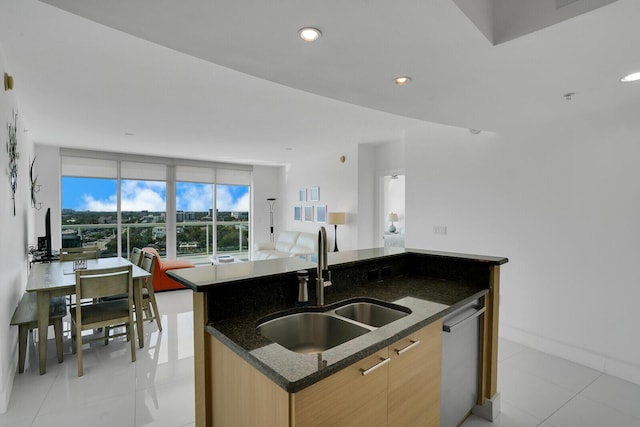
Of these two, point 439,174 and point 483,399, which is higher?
point 439,174

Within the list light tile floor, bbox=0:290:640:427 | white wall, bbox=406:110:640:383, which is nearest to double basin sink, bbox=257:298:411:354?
light tile floor, bbox=0:290:640:427

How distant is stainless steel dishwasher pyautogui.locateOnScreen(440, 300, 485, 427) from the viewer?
1.82 metres

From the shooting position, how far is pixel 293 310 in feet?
5.51

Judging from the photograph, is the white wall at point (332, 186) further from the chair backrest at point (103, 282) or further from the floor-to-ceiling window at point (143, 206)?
the chair backrest at point (103, 282)

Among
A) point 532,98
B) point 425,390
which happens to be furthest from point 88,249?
point 532,98

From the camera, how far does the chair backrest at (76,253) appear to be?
14.1ft

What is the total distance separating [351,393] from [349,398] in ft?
0.06

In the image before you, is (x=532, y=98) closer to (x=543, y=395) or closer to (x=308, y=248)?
(x=543, y=395)

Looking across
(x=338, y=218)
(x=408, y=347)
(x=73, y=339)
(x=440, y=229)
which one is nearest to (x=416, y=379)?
(x=408, y=347)

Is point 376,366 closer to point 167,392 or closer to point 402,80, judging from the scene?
point 402,80

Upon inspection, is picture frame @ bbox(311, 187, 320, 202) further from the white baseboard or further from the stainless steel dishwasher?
the stainless steel dishwasher

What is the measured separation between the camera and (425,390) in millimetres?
1597

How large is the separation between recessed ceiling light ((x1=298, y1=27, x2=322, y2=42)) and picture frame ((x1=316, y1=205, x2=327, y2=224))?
17.4 feet

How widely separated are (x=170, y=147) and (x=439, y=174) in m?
4.85
